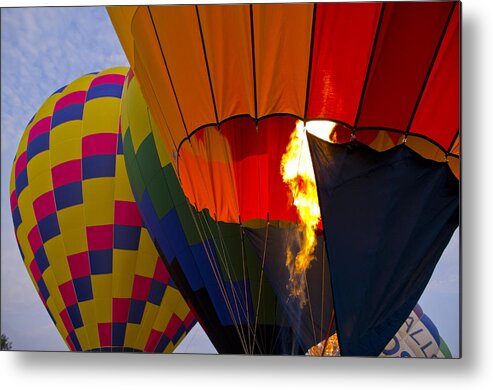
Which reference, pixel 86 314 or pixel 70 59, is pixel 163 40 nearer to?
pixel 70 59

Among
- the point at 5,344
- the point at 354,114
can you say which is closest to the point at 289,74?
the point at 354,114

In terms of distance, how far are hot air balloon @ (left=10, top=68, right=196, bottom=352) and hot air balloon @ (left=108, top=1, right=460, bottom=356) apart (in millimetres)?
833

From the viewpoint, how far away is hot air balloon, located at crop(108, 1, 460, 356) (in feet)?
8.77

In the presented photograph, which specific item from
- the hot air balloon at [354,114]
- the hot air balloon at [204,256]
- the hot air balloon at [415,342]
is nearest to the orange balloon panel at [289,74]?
the hot air balloon at [354,114]

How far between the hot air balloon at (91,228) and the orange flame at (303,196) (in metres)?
0.83

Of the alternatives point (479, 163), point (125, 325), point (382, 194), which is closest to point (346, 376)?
point (382, 194)

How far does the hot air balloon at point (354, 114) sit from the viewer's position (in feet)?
8.77

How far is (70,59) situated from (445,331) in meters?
1.77

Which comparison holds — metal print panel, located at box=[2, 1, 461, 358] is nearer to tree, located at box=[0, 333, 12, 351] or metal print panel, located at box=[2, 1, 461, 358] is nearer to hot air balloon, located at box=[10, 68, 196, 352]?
tree, located at box=[0, 333, 12, 351]

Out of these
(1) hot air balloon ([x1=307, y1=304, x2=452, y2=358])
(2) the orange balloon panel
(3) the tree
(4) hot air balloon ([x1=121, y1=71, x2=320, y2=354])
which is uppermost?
(2) the orange balloon panel

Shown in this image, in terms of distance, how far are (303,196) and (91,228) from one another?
54.6 inches

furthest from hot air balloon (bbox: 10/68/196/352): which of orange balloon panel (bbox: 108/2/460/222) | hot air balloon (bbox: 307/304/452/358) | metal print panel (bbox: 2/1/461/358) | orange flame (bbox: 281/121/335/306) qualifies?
hot air balloon (bbox: 307/304/452/358)

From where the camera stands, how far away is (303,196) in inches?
109

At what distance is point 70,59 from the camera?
9.84 feet
